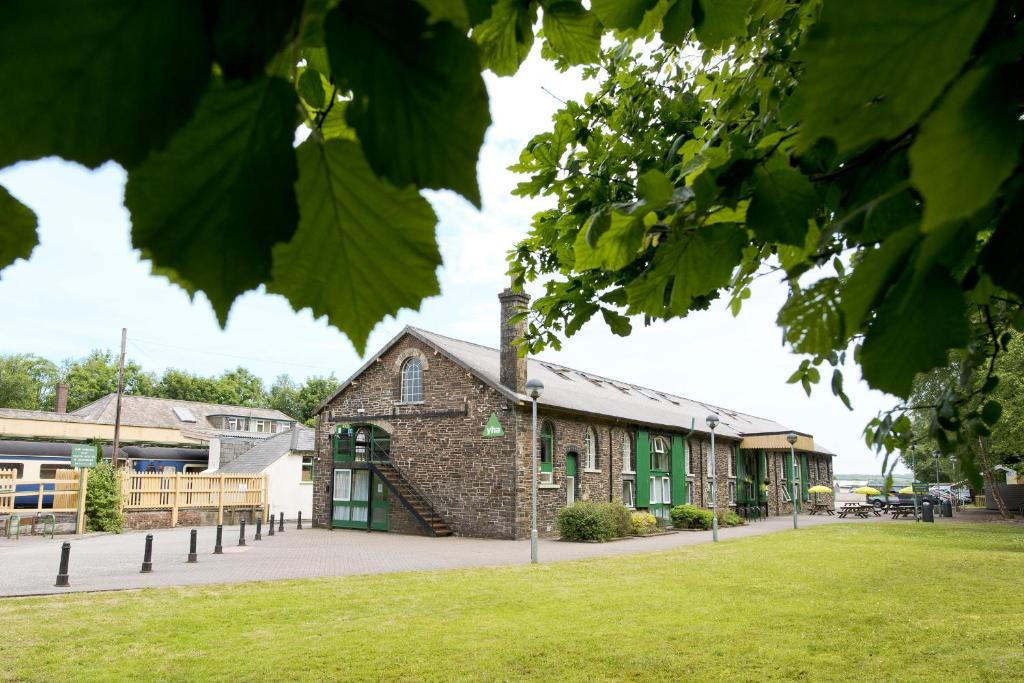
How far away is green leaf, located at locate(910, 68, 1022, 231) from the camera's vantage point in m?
0.51

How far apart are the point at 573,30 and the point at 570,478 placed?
21.1 m

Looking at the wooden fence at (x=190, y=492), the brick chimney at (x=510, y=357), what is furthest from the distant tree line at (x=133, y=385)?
the brick chimney at (x=510, y=357)

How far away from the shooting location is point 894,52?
53 centimetres

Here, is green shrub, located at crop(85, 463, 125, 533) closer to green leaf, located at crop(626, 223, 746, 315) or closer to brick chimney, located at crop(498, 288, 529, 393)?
brick chimney, located at crop(498, 288, 529, 393)

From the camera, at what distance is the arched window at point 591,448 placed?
2309 centimetres

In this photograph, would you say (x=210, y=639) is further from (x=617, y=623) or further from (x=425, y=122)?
(x=425, y=122)

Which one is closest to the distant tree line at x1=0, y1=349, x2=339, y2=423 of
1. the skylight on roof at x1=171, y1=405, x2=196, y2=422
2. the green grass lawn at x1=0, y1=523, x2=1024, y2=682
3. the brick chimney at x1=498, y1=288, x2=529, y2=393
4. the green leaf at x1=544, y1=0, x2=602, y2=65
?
the skylight on roof at x1=171, y1=405, x2=196, y2=422

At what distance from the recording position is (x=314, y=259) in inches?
27.0

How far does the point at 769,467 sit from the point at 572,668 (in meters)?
33.6

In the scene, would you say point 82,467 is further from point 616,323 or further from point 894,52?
point 894,52

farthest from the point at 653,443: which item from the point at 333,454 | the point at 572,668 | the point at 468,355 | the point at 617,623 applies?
the point at 572,668

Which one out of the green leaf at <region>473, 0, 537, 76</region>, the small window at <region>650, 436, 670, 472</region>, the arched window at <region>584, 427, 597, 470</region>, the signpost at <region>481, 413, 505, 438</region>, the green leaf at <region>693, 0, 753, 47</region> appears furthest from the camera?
the small window at <region>650, 436, 670, 472</region>

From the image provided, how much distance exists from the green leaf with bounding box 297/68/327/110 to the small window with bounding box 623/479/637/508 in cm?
2496

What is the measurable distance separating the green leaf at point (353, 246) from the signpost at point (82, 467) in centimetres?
2382
